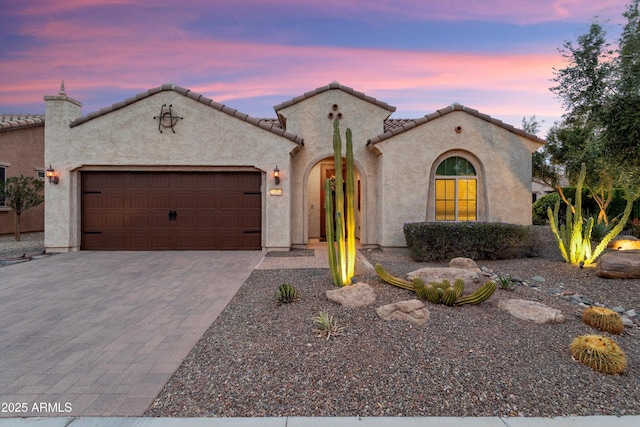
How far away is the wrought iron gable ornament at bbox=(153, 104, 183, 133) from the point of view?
10.4 metres

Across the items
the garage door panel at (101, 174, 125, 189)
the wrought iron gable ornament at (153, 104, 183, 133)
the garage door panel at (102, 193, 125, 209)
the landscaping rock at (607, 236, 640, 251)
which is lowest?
the landscaping rock at (607, 236, 640, 251)

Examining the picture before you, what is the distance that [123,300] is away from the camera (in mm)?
5723

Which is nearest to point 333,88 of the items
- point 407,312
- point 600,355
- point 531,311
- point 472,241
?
point 472,241

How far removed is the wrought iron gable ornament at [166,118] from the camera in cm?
1041

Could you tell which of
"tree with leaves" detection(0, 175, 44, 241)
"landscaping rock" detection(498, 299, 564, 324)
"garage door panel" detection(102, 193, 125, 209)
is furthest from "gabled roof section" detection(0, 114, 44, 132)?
"landscaping rock" detection(498, 299, 564, 324)

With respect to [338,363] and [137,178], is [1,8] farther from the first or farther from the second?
[338,363]

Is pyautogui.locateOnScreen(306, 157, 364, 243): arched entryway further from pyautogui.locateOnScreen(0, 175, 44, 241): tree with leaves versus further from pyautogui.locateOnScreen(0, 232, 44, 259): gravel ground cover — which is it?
pyautogui.locateOnScreen(0, 175, 44, 241): tree with leaves

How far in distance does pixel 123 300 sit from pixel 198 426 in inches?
162

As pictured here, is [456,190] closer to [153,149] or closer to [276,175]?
[276,175]

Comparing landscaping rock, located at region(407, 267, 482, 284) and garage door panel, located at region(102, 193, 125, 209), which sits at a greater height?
garage door panel, located at region(102, 193, 125, 209)

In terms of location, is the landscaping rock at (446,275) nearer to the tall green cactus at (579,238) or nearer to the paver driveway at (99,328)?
the tall green cactus at (579,238)

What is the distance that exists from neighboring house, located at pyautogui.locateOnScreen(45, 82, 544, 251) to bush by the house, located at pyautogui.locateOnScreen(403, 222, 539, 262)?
1714mm

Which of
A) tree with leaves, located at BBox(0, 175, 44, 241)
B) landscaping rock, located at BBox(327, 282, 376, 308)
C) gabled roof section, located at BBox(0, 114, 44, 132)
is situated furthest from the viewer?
gabled roof section, located at BBox(0, 114, 44, 132)

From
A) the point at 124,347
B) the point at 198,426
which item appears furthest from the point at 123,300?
the point at 198,426
